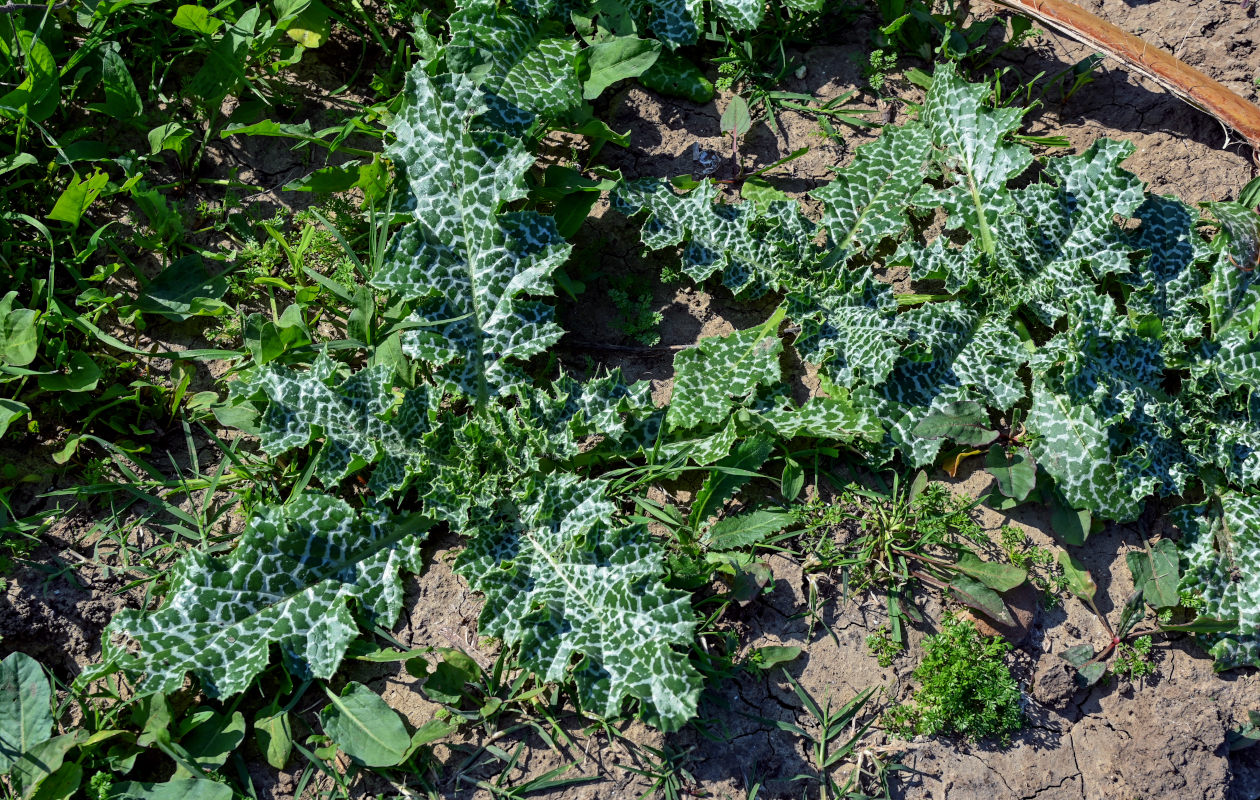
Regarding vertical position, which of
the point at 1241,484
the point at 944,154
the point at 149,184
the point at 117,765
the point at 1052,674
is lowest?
the point at 117,765

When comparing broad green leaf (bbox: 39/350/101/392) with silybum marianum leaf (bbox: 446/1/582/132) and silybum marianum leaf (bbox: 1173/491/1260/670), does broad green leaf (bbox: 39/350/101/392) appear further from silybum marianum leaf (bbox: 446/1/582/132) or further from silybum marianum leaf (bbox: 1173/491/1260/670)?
silybum marianum leaf (bbox: 1173/491/1260/670)

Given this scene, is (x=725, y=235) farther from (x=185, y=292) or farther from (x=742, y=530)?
(x=185, y=292)

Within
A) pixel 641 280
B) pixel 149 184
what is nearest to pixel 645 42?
pixel 641 280

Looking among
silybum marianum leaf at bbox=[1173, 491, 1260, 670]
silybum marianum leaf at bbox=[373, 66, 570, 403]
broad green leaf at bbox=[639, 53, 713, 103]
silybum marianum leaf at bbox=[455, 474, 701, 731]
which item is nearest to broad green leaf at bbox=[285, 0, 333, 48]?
silybum marianum leaf at bbox=[373, 66, 570, 403]

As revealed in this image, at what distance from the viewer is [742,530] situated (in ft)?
9.52

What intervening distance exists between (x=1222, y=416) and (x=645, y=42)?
2.27 m

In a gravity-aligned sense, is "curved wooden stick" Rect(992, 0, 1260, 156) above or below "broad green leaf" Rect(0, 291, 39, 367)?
above

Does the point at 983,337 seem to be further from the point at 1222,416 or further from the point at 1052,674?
the point at 1052,674

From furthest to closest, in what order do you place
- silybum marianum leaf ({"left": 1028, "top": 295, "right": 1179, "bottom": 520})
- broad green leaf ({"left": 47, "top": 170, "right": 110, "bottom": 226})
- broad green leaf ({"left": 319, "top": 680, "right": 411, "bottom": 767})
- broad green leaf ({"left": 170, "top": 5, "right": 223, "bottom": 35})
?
broad green leaf ({"left": 170, "top": 5, "right": 223, "bottom": 35}) → broad green leaf ({"left": 47, "top": 170, "right": 110, "bottom": 226}) → silybum marianum leaf ({"left": 1028, "top": 295, "right": 1179, "bottom": 520}) → broad green leaf ({"left": 319, "top": 680, "right": 411, "bottom": 767})

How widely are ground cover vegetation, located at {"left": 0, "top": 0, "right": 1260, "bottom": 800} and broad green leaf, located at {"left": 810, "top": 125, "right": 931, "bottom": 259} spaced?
0.01 m

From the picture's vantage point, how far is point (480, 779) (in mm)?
2652

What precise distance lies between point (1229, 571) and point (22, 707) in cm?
352

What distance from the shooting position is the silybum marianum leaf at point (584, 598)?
2469mm

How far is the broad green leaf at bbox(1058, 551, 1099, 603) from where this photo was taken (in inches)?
116
